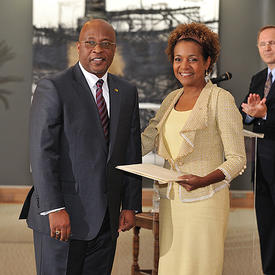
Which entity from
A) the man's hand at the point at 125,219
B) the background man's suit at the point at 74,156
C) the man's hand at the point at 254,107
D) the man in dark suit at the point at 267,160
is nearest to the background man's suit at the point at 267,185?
the man in dark suit at the point at 267,160

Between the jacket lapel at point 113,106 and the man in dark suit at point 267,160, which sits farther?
the man in dark suit at point 267,160

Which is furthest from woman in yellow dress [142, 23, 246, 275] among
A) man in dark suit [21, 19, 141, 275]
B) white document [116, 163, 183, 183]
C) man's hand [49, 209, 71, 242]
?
man's hand [49, 209, 71, 242]

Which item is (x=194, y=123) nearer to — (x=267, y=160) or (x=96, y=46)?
(x=96, y=46)

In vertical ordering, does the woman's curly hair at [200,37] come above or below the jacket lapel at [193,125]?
above

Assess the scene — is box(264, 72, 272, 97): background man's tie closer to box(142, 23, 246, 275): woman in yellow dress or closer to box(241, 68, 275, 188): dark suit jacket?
box(241, 68, 275, 188): dark suit jacket

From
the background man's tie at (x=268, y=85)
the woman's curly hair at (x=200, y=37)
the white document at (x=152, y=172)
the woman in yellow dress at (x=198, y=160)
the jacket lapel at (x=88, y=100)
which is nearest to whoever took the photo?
the white document at (x=152, y=172)

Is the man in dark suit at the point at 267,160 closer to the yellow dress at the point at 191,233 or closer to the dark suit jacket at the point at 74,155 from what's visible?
the yellow dress at the point at 191,233

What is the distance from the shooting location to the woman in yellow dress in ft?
8.20

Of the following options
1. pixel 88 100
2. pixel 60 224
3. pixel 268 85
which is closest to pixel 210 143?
pixel 88 100

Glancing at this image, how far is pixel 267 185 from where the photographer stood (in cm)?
428

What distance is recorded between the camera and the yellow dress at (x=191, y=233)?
2537 mm

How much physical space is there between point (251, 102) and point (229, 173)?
1.58 metres

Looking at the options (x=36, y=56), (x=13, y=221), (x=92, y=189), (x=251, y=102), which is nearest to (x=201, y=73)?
(x=92, y=189)

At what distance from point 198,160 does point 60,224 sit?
0.76 meters
